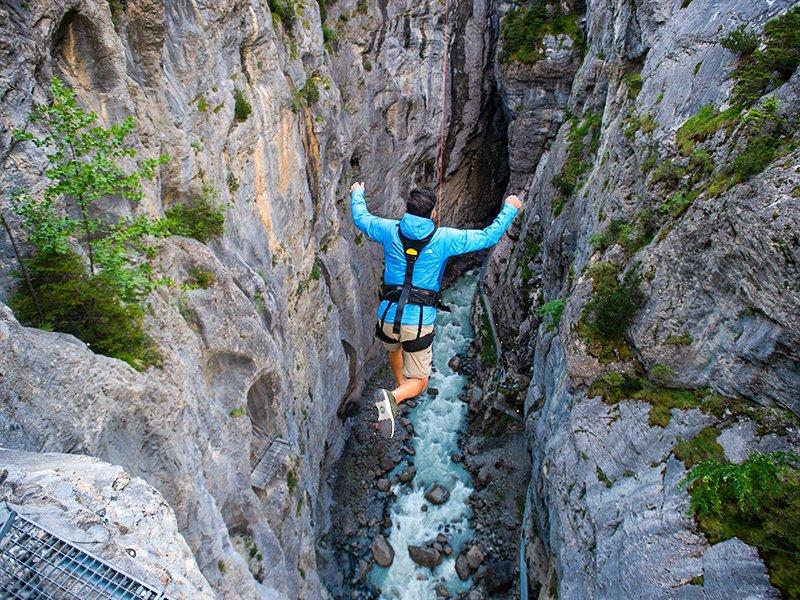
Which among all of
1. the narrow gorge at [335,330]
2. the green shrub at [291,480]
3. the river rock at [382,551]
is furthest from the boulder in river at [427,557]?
the green shrub at [291,480]

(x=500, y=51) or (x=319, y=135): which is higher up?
(x=500, y=51)

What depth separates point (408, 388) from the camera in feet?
27.8

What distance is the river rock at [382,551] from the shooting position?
49.7 feet

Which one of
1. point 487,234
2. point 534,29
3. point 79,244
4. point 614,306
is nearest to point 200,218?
point 79,244

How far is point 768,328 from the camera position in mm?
6879

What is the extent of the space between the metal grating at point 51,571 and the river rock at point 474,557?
13649 millimetres

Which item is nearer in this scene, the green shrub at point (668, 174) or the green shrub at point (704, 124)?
the green shrub at point (704, 124)

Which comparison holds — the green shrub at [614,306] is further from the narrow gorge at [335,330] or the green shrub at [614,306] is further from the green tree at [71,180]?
the green tree at [71,180]

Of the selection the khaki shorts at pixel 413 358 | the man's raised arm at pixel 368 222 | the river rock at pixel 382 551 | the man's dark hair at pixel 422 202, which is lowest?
the river rock at pixel 382 551

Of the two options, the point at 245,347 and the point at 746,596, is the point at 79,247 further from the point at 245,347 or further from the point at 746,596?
the point at 746,596

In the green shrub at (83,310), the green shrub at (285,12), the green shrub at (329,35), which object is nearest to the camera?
the green shrub at (83,310)

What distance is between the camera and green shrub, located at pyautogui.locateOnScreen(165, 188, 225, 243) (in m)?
8.32

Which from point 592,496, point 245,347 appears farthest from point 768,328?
point 245,347

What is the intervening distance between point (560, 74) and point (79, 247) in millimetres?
23608
